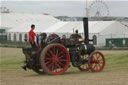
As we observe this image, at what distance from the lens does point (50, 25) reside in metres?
53.0

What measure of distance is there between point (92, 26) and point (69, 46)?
32665mm

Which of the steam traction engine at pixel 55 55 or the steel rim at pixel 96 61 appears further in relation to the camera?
the steel rim at pixel 96 61

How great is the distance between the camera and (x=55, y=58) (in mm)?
11320

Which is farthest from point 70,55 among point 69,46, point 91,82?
point 91,82

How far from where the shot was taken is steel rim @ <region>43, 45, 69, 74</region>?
36.7 ft

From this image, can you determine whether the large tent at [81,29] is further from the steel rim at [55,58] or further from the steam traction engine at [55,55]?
the steel rim at [55,58]

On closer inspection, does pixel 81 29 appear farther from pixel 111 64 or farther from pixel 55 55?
pixel 55 55

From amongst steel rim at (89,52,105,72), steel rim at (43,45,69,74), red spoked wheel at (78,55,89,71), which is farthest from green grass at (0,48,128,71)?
steel rim at (43,45,69,74)

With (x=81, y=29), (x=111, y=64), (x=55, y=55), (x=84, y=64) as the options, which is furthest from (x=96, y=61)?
(x=81, y=29)

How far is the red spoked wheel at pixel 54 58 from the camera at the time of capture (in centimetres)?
1101

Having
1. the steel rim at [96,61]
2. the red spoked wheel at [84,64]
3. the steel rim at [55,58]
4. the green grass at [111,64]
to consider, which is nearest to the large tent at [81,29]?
the green grass at [111,64]

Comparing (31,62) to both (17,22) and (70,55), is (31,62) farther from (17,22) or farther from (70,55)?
(17,22)

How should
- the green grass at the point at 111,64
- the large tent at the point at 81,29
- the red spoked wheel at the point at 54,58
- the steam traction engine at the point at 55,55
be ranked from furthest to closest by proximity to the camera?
the large tent at the point at 81,29 < the green grass at the point at 111,64 < the steam traction engine at the point at 55,55 < the red spoked wheel at the point at 54,58

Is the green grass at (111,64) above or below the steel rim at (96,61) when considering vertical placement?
below
